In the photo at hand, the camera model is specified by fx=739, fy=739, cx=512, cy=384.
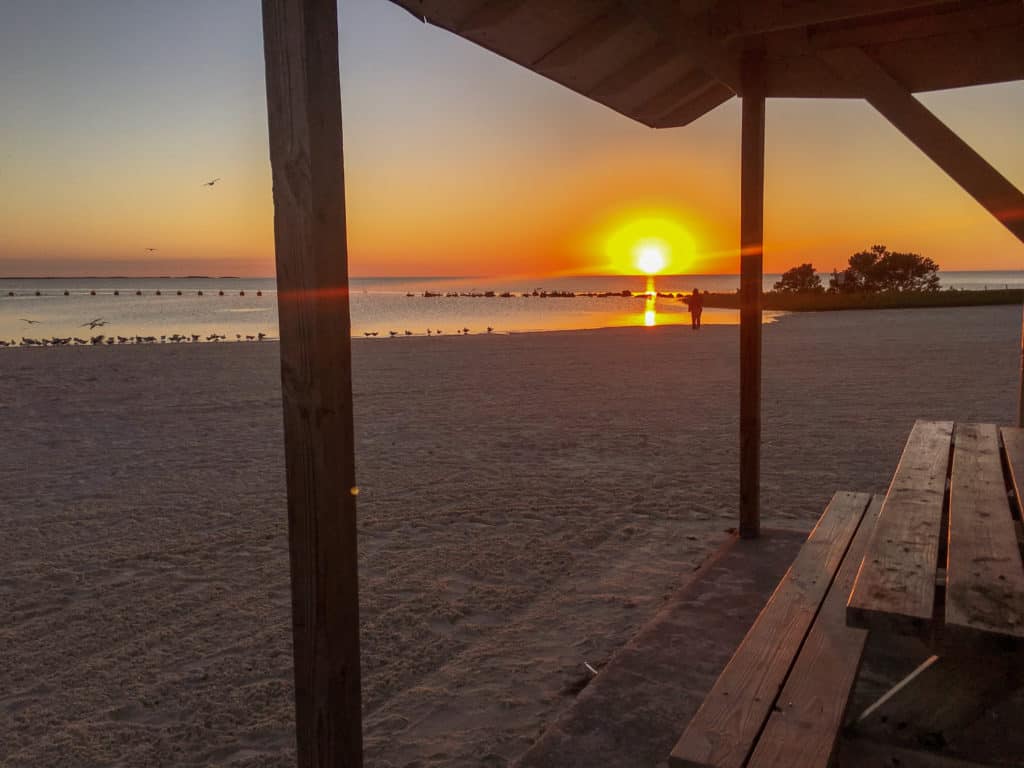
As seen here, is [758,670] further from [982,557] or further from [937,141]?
[937,141]

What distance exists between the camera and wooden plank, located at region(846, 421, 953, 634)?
1814mm

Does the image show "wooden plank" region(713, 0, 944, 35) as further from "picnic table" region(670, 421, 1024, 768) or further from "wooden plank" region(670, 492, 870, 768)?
"wooden plank" region(670, 492, 870, 768)

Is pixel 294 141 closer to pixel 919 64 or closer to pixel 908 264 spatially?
pixel 919 64

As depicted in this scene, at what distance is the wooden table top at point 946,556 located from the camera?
1.78 metres

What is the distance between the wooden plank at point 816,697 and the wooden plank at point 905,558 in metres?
0.31

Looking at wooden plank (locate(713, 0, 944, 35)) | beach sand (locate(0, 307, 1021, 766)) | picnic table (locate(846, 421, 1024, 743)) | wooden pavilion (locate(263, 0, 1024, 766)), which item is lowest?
beach sand (locate(0, 307, 1021, 766))

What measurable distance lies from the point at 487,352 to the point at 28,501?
44.6ft

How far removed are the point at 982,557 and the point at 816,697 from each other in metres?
0.63

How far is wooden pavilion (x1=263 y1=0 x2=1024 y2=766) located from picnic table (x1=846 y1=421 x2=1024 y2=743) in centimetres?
133

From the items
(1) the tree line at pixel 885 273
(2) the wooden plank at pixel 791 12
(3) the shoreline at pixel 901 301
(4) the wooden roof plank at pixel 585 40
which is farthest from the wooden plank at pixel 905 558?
(1) the tree line at pixel 885 273

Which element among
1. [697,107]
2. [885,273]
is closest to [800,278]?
[885,273]

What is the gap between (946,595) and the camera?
73.4 inches

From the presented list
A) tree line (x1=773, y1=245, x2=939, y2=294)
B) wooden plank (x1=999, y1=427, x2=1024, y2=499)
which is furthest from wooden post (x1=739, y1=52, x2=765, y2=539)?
tree line (x1=773, y1=245, x2=939, y2=294)

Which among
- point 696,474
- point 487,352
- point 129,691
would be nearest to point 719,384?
point 696,474
